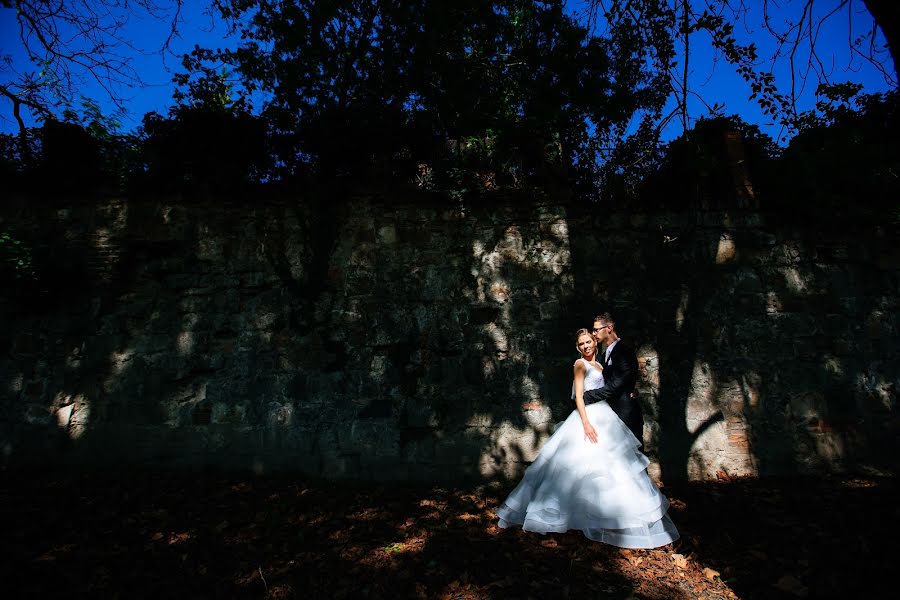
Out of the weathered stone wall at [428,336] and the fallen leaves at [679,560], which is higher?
the weathered stone wall at [428,336]

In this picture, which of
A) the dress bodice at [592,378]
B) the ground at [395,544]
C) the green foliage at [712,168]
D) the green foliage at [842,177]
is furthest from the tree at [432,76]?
the ground at [395,544]

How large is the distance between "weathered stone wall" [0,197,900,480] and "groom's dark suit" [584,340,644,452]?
96cm

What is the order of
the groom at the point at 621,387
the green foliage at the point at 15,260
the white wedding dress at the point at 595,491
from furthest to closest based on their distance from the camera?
the green foliage at the point at 15,260 → the groom at the point at 621,387 → the white wedding dress at the point at 595,491

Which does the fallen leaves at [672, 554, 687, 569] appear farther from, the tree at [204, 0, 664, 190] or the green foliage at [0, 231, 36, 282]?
the green foliage at [0, 231, 36, 282]

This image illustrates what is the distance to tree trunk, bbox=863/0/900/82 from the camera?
2533mm

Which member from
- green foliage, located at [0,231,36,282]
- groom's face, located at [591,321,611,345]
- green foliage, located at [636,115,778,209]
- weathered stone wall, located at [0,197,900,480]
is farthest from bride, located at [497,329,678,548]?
green foliage, located at [0,231,36,282]

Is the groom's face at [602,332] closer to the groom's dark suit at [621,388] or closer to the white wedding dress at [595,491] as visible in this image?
the groom's dark suit at [621,388]

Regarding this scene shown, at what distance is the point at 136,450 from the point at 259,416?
54.8 inches

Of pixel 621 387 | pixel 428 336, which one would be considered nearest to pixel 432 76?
pixel 428 336

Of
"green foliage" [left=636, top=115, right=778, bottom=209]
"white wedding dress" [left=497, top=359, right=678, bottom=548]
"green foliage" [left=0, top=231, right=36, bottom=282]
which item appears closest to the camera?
"white wedding dress" [left=497, top=359, right=678, bottom=548]

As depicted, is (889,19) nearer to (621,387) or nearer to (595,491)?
(621,387)

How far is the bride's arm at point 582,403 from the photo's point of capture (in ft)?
10.9

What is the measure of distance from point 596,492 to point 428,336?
236cm

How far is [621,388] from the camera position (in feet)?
Answer: 11.5
